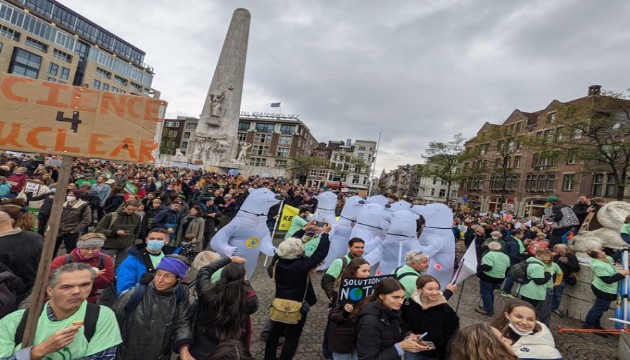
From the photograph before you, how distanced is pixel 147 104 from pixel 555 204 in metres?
11.6

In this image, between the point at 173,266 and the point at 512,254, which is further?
the point at 512,254

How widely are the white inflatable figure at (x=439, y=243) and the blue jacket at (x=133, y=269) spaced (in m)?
4.59

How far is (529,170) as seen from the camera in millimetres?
39906

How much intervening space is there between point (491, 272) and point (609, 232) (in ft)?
14.4

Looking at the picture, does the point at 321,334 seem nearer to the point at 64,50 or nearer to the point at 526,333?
the point at 526,333

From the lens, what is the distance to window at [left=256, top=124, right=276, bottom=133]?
7838cm

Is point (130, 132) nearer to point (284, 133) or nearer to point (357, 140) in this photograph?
point (284, 133)

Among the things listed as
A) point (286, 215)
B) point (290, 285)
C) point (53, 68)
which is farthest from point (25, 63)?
point (290, 285)

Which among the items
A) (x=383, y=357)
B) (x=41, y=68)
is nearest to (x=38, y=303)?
(x=383, y=357)

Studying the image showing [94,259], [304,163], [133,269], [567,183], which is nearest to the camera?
[133,269]

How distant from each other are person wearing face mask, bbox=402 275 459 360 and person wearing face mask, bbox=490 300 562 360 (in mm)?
423

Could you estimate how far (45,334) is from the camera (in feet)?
7.18

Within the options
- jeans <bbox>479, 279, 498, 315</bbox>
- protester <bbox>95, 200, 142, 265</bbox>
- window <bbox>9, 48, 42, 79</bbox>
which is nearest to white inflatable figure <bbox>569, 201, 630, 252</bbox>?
jeans <bbox>479, 279, 498, 315</bbox>

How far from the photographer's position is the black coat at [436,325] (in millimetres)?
3021
